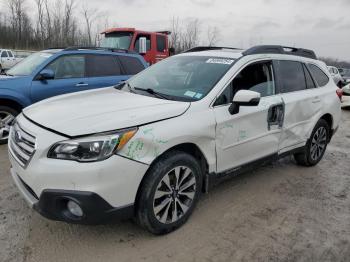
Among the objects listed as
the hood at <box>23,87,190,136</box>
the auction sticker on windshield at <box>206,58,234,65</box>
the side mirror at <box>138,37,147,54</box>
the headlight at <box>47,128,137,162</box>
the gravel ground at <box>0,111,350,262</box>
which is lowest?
the gravel ground at <box>0,111,350,262</box>

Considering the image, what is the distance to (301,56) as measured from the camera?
4.89 metres

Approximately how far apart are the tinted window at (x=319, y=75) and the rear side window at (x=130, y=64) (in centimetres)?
367

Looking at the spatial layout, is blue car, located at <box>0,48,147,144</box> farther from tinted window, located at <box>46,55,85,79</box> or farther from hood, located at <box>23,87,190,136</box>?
hood, located at <box>23,87,190,136</box>

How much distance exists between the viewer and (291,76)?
14.9ft

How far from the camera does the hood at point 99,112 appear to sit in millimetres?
2695

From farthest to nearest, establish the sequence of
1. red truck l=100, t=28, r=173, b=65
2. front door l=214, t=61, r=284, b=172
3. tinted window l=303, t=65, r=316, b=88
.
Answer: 1. red truck l=100, t=28, r=173, b=65
2. tinted window l=303, t=65, r=316, b=88
3. front door l=214, t=61, r=284, b=172

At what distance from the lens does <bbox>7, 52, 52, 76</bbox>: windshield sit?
236 inches

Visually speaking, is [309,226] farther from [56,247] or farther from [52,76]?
[52,76]

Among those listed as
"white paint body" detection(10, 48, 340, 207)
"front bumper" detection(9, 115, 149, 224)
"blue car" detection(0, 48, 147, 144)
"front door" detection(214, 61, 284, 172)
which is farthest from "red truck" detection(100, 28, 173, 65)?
"front bumper" detection(9, 115, 149, 224)

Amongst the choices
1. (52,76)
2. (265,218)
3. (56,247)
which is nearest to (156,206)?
(56,247)

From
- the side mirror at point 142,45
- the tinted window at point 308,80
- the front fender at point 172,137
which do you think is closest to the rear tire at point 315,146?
the tinted window at point 308,80

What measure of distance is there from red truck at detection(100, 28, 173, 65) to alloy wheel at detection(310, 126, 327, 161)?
8.09m

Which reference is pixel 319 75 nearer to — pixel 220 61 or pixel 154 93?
pixel 220 61

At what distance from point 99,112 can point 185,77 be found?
4.08ft
